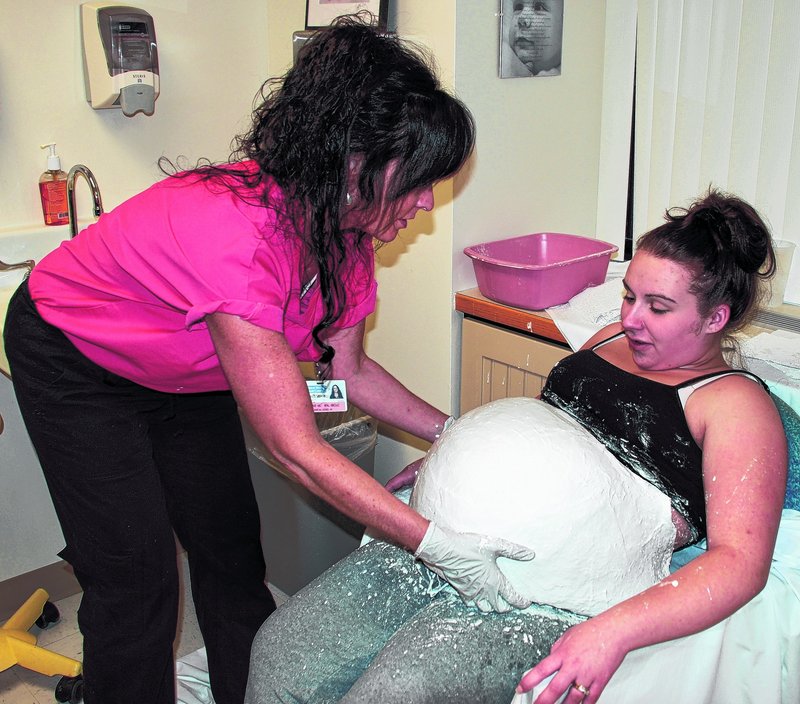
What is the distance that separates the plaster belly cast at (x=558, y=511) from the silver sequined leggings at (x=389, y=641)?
7 centimetres

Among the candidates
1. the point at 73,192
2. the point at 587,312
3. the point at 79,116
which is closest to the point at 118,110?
the point at 79,116

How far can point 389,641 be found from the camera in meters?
1.25

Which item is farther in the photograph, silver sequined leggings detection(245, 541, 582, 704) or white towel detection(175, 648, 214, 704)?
white towel detection(175, 648, 214, 704)

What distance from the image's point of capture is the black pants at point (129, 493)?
1.39 meters

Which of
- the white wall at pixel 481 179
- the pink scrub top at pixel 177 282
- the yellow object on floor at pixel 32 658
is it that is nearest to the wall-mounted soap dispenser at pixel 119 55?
the white wall at pixel 481 179

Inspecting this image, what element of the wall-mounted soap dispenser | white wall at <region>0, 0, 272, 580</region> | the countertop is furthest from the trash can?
the wall-mounted soap dispenser

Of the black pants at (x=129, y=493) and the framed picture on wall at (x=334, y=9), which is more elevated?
the framed picture on wall at (x=334, y=9)

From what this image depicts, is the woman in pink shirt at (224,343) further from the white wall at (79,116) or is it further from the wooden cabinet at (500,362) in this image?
the white wall at (79,116)

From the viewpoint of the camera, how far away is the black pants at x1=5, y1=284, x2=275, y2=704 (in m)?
1.39

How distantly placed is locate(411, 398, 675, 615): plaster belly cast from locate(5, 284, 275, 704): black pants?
47 centimetres

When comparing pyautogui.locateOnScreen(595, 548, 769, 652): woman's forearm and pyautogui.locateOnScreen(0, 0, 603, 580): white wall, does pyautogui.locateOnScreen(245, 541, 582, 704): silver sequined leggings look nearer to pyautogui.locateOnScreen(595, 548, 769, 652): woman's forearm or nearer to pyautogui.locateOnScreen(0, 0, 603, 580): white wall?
pyautogui.locateOnScreen(595, 548, 769, 652): woman's forearm

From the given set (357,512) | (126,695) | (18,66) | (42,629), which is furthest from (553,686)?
(18,66)

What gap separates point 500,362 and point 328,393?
0.59 meters

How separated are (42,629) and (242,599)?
0.81 meters
